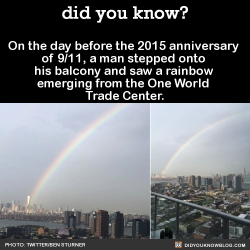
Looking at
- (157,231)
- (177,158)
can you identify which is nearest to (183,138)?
(177,158)

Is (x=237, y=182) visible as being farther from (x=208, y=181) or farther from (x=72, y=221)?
(x=72, y=221)

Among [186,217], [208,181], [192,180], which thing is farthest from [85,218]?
[208,181]

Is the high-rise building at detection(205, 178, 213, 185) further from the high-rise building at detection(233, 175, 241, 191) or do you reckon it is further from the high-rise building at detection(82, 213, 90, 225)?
the high-rise building at detection(82, 213, 90, 225)

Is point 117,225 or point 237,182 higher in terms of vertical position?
point 237,182

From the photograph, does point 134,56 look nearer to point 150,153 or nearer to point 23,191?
point 150,153

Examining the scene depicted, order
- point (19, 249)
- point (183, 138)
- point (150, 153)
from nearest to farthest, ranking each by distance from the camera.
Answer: point (19, 249) → point (150, 153) → point (183, 138)

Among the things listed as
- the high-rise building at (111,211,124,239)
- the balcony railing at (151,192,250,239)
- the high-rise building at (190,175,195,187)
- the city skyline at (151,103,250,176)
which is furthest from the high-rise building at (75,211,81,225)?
the high-rise building at (190,175,195,187)

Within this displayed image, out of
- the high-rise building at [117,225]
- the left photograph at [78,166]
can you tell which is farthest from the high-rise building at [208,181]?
the high-rise building at [117,225]
